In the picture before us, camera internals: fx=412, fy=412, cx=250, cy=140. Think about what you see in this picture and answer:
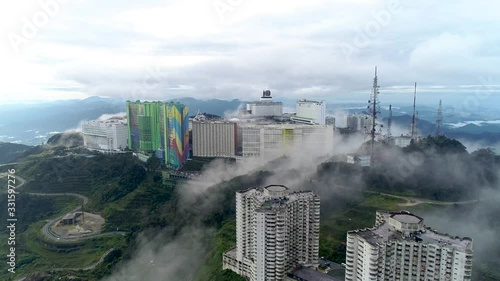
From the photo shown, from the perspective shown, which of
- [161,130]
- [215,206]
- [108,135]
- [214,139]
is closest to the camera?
[215,206]

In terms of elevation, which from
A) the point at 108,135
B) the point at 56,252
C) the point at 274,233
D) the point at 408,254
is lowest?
the point at 56,252

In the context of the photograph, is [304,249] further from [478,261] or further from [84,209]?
[84,209]

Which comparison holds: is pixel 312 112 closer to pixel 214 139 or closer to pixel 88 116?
pixel 214 139

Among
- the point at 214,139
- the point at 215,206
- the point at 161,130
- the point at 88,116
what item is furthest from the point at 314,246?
the point at 88,116

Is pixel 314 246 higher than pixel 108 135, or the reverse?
pixel 108 135

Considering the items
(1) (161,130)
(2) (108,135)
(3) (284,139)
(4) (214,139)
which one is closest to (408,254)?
(3) (284,139)

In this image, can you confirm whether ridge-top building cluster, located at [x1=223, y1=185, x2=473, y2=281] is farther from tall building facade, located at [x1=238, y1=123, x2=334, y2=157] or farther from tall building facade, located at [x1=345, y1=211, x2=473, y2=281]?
tall building facade, located at [x1=238, y1=123, x2=334, y2=157]

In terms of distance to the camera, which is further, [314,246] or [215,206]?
[215,206]

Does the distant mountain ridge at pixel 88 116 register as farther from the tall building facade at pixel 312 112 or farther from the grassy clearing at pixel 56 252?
the grassy clearing at pixel 56 252

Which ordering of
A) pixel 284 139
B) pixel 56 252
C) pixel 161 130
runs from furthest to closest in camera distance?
pixel 161 130
pixel 284 139
pixel 56 252

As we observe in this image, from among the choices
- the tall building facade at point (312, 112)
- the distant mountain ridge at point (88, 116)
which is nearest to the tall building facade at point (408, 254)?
the tall building facade at point (312, 112)
